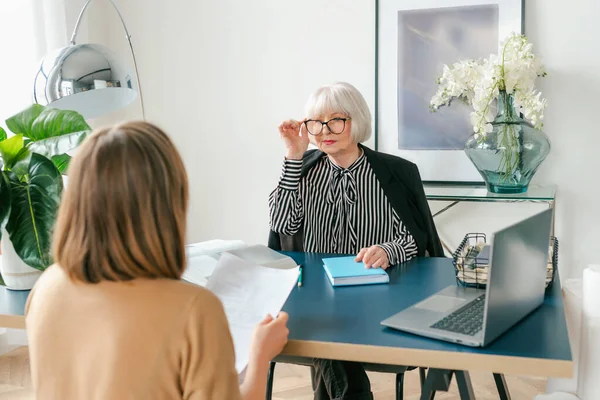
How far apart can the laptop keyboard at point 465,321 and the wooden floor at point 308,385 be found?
4.69 feet

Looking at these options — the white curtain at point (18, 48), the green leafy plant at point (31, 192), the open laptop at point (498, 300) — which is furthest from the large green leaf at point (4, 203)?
the white curtain at point (18, 48)

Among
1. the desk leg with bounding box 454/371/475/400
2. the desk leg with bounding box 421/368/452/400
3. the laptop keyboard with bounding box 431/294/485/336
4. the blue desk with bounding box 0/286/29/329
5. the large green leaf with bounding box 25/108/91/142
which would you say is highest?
the large green leaf with bounding box 25/108/91/142

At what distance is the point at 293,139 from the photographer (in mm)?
2232

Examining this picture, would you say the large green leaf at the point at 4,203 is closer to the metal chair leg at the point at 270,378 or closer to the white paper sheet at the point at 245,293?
the white paper sheet at the point at 245,293

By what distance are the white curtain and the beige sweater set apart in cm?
231

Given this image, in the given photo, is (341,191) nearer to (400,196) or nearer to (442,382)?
(400,196)

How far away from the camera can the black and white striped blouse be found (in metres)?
2.27

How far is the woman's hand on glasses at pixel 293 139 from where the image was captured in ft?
7.31

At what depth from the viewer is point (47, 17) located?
315cm

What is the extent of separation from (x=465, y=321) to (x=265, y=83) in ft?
7.60

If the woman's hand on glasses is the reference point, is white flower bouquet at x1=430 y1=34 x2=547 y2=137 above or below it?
above

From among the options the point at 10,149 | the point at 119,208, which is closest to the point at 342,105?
the point at 10,149

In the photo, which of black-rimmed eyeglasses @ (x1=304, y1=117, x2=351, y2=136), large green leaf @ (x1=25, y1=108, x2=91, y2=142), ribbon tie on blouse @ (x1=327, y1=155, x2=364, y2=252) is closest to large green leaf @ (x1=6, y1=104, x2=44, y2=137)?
large green leaf @ (x1=25, y1=108, x2=91, y2=142)

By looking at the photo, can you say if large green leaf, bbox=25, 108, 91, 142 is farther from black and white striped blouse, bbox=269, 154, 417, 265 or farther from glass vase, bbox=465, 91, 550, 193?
glass vase, bbox=465, 91, 550, 193
